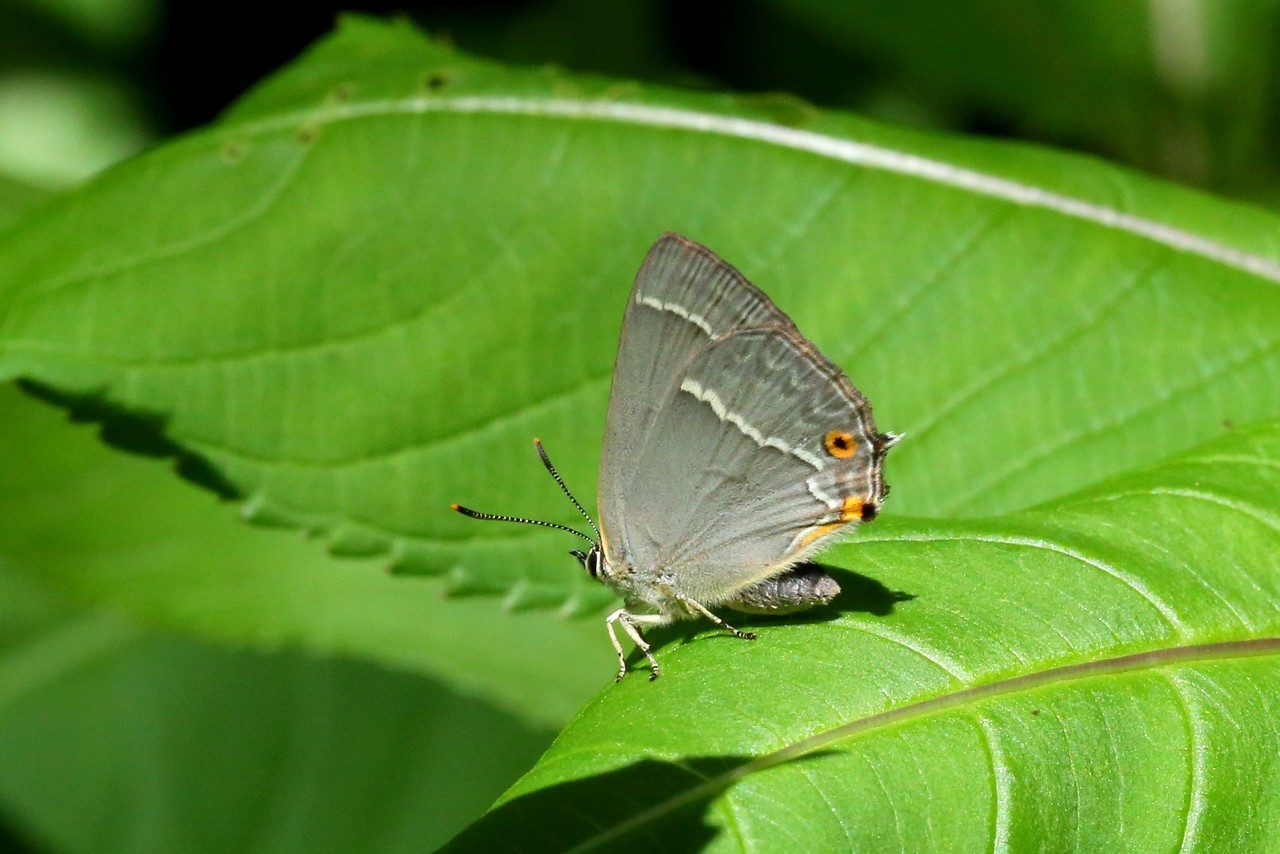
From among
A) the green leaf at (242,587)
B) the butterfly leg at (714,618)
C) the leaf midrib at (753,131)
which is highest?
the leaf midrib at (753,131)

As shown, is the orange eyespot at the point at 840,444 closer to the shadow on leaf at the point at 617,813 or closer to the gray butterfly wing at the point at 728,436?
the gray butterfly wing at the point at 728,436

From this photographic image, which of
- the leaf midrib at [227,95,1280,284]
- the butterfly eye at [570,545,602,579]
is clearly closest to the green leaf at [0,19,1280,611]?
the leaf midrib at [227,95,1280,284]

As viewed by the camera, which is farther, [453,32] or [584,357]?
[453,32]

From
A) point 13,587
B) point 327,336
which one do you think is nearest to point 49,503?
point 13,587

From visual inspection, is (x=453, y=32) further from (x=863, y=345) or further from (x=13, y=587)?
(x=863, y=345)

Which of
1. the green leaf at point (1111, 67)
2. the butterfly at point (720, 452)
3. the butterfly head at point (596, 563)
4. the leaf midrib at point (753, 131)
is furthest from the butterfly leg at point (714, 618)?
the green leaf at point (1111, 67)
